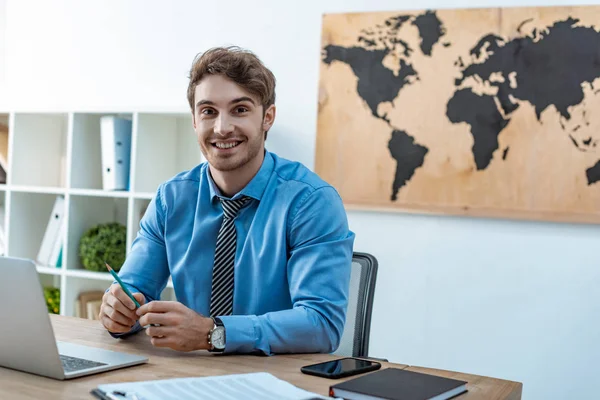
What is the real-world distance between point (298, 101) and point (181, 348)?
189 cm

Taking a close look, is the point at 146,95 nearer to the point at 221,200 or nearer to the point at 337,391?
the point at 221,200

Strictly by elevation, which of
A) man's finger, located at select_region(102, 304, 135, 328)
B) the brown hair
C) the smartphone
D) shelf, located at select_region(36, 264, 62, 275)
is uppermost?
the brown hair

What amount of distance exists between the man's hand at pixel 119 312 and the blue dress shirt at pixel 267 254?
206mm

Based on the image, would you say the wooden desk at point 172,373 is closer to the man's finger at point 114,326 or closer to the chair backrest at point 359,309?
the man's finger at point 114,326

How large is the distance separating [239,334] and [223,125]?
584 millimetres

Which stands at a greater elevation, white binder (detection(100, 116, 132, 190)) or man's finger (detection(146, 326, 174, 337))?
white binder (detection(100, 116, 132, 190))

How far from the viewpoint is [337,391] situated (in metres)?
1.18

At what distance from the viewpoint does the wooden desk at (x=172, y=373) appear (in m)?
1.20

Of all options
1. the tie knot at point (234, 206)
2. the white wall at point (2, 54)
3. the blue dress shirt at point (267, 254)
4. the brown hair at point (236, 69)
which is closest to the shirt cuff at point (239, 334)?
the blue dress shirt at point (267, 254)

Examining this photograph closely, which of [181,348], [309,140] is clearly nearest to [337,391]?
[181,348]

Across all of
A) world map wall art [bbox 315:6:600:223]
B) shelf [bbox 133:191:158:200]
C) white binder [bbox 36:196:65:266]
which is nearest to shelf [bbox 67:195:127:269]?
white binder [bbox 36:196:65:266]

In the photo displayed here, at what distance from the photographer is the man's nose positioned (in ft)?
6.04

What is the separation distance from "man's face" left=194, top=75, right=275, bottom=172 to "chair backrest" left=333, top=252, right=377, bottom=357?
39 cm

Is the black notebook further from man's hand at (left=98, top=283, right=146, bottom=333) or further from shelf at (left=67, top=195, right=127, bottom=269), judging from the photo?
shelf at (left=67, top=195, right=127, bottom=269)
